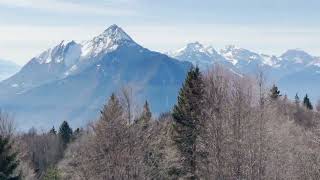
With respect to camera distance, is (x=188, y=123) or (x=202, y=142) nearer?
(x=202, y=142)

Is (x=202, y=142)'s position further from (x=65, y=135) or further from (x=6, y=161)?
(x=65, y=135)

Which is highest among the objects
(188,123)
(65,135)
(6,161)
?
(65,135)

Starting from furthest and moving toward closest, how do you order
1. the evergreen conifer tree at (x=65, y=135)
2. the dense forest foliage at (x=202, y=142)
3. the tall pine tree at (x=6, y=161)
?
1. the evergreen conifer tree at (x=65, y=135)
2. the tall pine tree at (x=6, y=161)
3. the dense forest foliage at (x=202, y=142)

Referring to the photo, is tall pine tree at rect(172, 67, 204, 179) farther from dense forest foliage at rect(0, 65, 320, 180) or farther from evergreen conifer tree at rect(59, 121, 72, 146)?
evergreen conifer tree at rect(59, 121, 72, 146)

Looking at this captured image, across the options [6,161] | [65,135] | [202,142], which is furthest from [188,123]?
[65,135]

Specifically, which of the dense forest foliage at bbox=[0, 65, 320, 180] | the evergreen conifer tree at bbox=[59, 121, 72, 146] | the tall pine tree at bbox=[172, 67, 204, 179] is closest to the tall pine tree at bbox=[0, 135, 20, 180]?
the dense forest foliage at bbox=[0, 65, 320, 180]

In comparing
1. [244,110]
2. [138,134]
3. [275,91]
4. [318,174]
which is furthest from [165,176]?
[275,91]

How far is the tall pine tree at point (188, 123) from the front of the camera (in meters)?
46.8

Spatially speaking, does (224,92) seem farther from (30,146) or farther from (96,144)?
(30,146)

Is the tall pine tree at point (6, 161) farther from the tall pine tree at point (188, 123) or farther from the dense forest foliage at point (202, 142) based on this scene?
the tall pine tree at point (188, 123)

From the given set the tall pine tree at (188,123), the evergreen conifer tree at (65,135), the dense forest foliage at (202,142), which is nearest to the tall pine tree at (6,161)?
the dense forest foliage at (202,142)

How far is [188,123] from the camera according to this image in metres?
47.4

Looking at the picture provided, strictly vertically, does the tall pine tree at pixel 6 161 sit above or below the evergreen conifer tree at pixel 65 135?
below

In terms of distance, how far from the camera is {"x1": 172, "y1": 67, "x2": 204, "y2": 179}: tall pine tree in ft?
153
